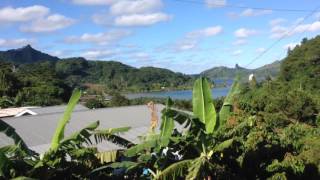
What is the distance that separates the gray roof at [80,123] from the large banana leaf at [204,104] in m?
7.61

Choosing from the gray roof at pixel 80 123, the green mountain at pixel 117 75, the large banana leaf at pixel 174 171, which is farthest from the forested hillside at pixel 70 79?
the large banana leaf at pixel 174 171

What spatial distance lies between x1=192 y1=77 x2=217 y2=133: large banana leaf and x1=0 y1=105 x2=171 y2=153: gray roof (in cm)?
761

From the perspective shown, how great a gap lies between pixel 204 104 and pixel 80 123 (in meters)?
11.7

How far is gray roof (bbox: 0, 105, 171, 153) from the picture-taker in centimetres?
1784

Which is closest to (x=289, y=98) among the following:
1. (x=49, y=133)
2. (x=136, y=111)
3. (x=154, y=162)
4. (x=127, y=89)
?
(x=136, y=111)

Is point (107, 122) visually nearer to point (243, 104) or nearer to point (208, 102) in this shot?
point (243, 104)

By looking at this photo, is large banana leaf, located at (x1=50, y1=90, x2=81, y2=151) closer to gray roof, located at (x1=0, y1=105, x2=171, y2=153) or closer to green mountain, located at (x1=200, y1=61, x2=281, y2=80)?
green mountain, located at (x1=200, y1=61, x2=281, y2=80)

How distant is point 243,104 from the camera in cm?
1978

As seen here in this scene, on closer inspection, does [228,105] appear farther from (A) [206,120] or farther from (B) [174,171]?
(B) [174,171]

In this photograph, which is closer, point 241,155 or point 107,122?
point 241,155

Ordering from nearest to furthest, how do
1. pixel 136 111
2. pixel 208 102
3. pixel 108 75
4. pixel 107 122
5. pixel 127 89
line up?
pixel 208 102, pixel 107 122, pixel 136 111, pixel 127 89, pixel 108 75

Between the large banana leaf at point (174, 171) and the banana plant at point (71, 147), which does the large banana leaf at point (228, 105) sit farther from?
the banana plant at point (71, 147)

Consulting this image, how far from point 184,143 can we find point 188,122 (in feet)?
3.67

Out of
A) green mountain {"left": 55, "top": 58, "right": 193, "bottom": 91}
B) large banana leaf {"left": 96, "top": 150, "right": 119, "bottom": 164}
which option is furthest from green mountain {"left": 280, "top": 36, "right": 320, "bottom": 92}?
large banana leaf {"left": 96, "top": 150, "right": 119, "bottom": 164}
